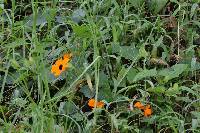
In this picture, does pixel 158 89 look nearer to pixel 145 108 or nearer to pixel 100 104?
pixel 145 108

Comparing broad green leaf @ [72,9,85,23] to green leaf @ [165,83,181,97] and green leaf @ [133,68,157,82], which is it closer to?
green leaf @ [133,68,157,82]

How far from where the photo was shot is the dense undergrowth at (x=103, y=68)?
84.5 inches

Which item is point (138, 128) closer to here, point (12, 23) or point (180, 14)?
point (180, 14)

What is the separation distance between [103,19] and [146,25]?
24 centimetres

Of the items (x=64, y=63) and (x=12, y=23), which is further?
(x=12, y=23)

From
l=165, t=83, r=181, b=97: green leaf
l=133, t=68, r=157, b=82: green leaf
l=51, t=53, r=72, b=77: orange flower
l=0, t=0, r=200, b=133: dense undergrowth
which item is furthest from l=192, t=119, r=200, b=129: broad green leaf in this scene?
l=51, t=53, r=72, b=77: orange flower

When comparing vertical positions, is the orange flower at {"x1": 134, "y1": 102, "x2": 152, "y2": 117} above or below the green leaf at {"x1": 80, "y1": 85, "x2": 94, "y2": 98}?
below

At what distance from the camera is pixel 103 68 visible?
2445mm

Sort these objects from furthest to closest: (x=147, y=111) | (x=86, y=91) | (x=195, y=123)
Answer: (x=86, y=91) → (x=147, y=111) → (x=195, y=123)

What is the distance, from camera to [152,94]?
2.28 metres

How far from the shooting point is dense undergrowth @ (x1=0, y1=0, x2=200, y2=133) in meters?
2.15

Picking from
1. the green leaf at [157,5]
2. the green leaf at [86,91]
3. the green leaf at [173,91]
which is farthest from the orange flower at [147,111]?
the green leaf at [157,5]

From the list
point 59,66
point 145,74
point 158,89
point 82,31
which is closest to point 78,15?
point 82,31

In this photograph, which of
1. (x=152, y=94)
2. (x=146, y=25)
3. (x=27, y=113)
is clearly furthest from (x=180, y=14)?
(x=27, y=113)
